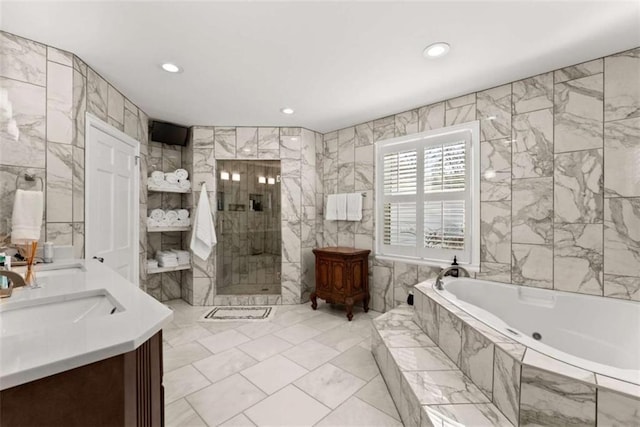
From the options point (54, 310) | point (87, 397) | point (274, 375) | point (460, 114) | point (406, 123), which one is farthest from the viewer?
point (406, 123)

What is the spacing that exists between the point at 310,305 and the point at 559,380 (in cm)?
270

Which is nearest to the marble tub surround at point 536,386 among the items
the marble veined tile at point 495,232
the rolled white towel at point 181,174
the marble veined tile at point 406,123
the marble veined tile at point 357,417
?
the marble veined tile at point 357,417

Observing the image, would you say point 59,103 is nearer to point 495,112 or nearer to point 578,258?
point 495,112

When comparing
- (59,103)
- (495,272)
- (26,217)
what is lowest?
(495,272)

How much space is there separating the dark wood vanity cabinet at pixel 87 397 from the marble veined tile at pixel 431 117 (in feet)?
9.60

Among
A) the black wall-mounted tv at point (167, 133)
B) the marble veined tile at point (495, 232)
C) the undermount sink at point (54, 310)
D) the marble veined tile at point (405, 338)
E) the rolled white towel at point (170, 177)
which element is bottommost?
the marble veined tile at point (405, 338)

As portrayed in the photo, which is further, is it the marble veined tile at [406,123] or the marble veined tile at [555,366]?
the marble veined tile at [406,123]

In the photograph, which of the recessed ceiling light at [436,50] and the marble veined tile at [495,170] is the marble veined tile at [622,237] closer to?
the marble veined tile at [495,170]

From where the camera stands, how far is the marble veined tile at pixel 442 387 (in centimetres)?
136

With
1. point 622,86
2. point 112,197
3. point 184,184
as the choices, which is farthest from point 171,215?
point 622,86

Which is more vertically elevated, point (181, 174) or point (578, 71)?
point (578, 71)

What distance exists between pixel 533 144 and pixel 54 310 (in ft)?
10.6

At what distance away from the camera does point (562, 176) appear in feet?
6.86

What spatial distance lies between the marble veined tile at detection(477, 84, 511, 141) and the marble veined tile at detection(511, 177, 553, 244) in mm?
464
